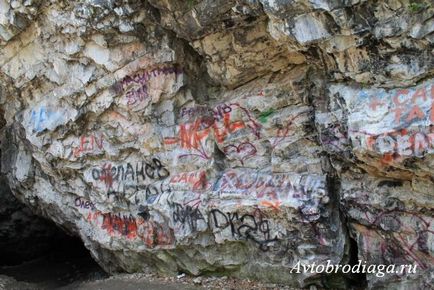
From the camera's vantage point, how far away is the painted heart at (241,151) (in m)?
8.65

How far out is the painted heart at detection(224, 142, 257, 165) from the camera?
8.65 meters

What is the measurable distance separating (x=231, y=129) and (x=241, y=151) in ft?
1.25

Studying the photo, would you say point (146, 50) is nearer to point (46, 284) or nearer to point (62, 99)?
point (62, 99)

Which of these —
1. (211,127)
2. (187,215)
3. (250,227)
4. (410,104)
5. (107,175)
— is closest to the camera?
(410,104)

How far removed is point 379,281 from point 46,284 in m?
8.29

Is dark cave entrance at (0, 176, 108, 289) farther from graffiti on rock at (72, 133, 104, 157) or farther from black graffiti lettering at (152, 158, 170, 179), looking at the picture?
black graffiti lettering at (152, 158, 170, 179)

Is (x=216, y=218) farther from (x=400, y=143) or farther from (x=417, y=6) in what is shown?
(x=417, y=6)

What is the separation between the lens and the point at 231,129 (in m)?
8.80

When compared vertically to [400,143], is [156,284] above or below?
below

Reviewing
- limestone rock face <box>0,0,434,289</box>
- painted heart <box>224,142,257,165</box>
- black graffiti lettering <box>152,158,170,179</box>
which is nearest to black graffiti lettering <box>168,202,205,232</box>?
limestone rock face <box>0,0,434,289</box>

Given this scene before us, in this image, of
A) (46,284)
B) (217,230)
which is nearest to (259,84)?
(217,230)

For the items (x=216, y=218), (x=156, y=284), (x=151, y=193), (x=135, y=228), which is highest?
(x=151, y=193)

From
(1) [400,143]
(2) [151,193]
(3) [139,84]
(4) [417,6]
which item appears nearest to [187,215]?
(2) [151,193]

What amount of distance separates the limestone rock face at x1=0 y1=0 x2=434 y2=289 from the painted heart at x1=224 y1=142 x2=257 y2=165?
0.02 m
